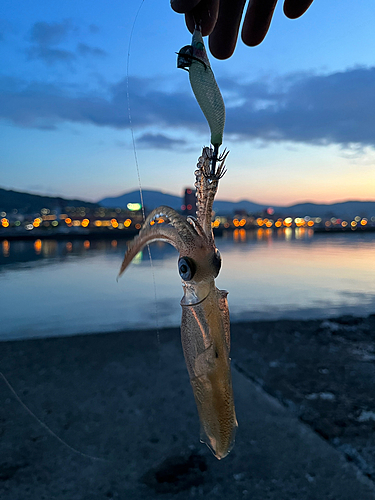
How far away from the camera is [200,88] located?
1518 mm

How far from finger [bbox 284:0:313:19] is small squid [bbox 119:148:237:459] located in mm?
1786

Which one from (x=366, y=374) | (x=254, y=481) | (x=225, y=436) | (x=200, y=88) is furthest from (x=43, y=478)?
(x=366, y=374)

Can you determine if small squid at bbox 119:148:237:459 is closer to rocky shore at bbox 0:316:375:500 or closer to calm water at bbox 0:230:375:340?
rocky shore at bbox 0:316:375:500

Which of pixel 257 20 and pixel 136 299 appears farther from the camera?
pixel 136 299

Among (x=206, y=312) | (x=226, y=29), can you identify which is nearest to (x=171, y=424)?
(x=206, y=312)

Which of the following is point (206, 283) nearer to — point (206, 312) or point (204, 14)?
point (206, 312)

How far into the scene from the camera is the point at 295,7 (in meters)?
2.52

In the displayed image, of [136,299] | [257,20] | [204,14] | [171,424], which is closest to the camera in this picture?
[204,14]

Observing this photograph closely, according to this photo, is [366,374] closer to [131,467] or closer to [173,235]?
[131,467]

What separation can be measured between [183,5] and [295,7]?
1.31 meters

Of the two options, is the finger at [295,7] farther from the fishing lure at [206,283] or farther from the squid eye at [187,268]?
the squid eye at [187,268]

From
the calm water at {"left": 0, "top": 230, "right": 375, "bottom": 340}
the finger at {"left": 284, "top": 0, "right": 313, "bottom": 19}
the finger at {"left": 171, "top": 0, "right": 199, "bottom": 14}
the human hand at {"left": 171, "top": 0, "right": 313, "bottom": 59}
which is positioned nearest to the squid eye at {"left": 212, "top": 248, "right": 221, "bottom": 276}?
the finger at {"left": 171, "top": 0, "right": 199, "bottom": 14}

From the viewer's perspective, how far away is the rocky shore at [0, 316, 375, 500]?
4781mm

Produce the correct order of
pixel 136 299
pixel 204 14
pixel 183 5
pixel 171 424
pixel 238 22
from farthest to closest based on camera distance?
1. pixel 136 299
2. pixel 171 424
3. pixel 238 22
4. pixel 204 14
5. pixel 183 5
